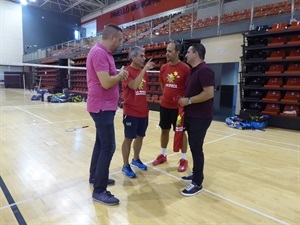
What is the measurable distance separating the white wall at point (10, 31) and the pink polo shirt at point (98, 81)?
78.8ft

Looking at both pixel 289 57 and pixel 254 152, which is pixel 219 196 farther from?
pixel 289 57

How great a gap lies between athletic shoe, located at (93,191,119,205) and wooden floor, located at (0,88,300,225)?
0.06m

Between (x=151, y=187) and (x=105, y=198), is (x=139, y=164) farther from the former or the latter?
(x=105, y=198)

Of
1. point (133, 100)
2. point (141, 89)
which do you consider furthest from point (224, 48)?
point (133, 100)

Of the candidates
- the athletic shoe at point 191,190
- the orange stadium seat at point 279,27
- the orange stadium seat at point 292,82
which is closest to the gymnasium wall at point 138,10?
the orange stadium seat at point 279,27

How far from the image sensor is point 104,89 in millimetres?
2059

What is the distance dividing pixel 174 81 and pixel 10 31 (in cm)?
2489

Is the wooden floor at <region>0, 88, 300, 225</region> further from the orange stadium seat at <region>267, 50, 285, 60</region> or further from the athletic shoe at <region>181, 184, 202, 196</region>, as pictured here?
the orange stadium seat at <region>267, 50, 285, 60</region>

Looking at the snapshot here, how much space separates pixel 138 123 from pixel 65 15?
2564 centimetres

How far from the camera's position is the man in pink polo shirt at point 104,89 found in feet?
6.44

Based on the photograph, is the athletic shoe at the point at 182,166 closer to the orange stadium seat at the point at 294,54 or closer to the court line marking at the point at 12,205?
the court line marking at the point at 12,205

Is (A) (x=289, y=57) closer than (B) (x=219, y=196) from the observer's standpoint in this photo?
No

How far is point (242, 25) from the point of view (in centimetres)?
731

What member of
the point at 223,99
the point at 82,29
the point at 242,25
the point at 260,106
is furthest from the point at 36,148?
the point at 82,29
